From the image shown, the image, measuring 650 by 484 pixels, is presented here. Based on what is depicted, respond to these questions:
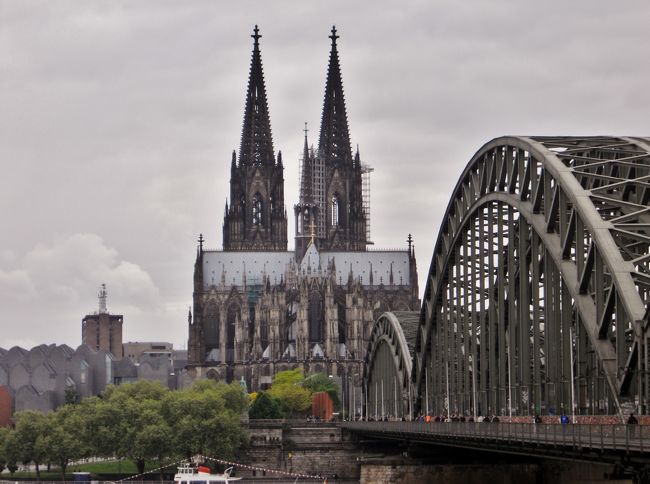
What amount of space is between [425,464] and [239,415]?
Answer: 7306 cm

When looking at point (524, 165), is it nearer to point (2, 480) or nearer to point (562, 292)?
point (562, 292)

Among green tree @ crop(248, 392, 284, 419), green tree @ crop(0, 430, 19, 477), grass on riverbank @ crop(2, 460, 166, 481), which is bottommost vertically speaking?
grass on riverbank @ crop(2, 460, 166, 481)

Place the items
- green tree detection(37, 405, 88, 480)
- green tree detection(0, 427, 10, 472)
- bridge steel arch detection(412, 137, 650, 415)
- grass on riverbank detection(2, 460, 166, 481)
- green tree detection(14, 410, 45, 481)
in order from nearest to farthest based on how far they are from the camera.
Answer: bridge steel arch detection(412, 137, 650, 415) → green tree detection(37, 405, 88, 480) → grass on riverbank detection(2, 460, 166, 481) → green tree detection(14, 410, 45, 481) → green tree detection(0, 427, 10, 472)

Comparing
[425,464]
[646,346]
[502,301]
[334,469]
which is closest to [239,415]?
[334,469]

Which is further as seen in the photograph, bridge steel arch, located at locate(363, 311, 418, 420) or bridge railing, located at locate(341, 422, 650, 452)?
bridge steel arch, located at locate(363, 311, 418, 420)

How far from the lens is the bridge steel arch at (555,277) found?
6444cm

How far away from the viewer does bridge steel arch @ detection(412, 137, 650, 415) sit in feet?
211

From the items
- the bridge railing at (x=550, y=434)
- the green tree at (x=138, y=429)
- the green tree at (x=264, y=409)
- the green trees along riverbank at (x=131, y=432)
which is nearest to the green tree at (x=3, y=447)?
the green trees along riverbank at (x=131, y=432)

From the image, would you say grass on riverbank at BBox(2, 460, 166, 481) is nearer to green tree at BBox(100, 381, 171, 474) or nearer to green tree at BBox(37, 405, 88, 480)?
green tree at BBox(37, 405, 88, 480)

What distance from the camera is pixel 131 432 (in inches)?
6260

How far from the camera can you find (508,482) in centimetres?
9338

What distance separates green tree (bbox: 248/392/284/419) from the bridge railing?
3687 inches

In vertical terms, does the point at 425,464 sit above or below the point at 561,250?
below

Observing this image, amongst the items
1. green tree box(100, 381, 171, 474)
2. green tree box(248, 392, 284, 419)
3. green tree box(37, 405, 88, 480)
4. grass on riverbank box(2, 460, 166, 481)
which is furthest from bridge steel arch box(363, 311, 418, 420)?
green tree box(37, 405, 88, 480)
